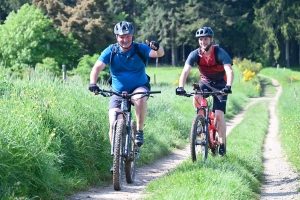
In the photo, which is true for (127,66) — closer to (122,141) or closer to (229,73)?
(122,141)

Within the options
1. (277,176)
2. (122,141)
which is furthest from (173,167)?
(122,141)

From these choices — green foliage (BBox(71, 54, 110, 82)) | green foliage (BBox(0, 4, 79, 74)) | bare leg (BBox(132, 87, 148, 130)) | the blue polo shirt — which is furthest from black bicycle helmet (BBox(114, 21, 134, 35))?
green foliage (BBox(0, 4, 79, 74))

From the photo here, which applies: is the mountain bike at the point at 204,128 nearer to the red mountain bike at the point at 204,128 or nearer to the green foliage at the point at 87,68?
the red mountain bike at the point at 204,128

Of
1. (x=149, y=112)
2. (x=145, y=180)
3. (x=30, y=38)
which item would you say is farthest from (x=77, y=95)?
(x=30, y=38)

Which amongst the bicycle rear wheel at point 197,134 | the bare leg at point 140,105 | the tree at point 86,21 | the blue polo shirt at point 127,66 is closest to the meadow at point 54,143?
the bicycle rear wheel at point 197,134

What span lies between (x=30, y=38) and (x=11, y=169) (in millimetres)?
32485

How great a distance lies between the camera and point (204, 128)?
8633mm

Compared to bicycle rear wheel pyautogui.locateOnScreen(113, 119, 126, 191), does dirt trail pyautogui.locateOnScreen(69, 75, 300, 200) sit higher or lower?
lower

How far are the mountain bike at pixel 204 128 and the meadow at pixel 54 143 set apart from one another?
45cm

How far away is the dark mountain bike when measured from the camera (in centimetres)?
829

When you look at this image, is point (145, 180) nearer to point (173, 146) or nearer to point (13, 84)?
point (13, 84)

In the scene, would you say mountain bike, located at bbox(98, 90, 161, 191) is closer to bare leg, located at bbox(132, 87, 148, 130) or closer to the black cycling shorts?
bare leg, located at bbox(132, 87, 148, 130)

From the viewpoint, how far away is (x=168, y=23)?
6400cm

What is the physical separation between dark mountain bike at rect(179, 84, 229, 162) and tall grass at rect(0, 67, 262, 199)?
4.80 ft
